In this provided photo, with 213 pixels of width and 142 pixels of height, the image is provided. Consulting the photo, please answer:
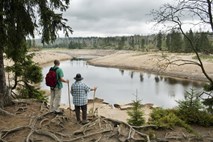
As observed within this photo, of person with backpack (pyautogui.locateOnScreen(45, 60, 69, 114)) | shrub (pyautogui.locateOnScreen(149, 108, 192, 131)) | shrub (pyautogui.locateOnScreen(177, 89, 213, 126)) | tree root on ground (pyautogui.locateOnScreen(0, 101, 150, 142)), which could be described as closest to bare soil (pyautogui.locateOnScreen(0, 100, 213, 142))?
tree root on ground (pyautogui.locateOnScreen(0, 101, 150, 142))

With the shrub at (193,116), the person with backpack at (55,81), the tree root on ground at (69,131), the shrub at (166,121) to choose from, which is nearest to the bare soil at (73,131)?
the tree root on ground at (69,131)

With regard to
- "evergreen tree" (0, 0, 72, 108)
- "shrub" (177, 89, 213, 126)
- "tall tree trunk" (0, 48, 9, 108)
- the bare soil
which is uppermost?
"evergreen tree" (0, 0, 72, 108)

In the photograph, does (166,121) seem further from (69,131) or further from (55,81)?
(55,81)

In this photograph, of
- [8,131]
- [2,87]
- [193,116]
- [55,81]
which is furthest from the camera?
[193,116]

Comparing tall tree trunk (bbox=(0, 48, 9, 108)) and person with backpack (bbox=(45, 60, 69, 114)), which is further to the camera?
tall tree trunk (bbox=(0, 48, 9, 108))

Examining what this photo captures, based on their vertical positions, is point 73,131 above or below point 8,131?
below

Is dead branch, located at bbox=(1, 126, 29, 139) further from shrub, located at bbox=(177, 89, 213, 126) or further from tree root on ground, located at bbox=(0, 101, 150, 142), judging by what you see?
shrub, located at bbox=(177, 89, 213, 126)

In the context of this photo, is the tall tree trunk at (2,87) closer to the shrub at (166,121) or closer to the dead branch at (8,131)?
the dead branch at (8,131)

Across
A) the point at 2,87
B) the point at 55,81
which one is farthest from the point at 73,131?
the point at 2,87

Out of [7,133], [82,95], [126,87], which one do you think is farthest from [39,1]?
[126,87]

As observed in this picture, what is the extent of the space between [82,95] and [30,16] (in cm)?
411

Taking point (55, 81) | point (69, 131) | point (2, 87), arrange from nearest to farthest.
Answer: point (69, 131)
point (55, 81)
point (2, 87)

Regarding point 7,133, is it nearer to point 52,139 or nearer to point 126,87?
point 52,139

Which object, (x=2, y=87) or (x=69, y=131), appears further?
(x=2, y=87)
